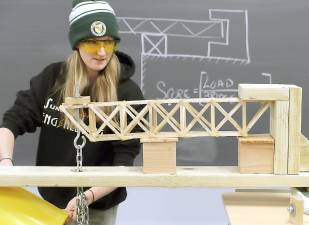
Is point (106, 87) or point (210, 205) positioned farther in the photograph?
point (210, 205)

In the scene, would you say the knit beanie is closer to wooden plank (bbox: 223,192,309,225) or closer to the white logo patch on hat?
the white logo patch on hat

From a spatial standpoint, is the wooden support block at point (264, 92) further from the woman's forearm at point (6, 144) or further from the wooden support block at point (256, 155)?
the woman's forearm at point (6, 144)

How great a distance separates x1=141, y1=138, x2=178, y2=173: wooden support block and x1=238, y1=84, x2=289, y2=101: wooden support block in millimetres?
178

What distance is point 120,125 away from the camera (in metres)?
1.03

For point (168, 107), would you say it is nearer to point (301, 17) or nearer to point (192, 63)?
point (192, 63)

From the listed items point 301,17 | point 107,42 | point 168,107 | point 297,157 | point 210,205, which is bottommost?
point 210,205

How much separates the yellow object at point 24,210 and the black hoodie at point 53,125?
329 mm

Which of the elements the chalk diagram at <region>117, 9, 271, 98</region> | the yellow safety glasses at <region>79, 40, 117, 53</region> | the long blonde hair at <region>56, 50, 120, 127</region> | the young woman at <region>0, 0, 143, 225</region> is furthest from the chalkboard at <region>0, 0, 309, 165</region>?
the yellow safety glasses at <region>79, 40, 117, 53</region>

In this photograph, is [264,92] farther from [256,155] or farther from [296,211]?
[296,211]

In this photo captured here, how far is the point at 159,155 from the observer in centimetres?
104

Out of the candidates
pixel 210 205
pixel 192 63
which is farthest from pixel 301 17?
pixel 210 205

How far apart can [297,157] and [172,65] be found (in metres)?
1.02

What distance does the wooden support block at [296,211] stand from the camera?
1.02 metres

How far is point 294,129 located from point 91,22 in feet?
1.71
